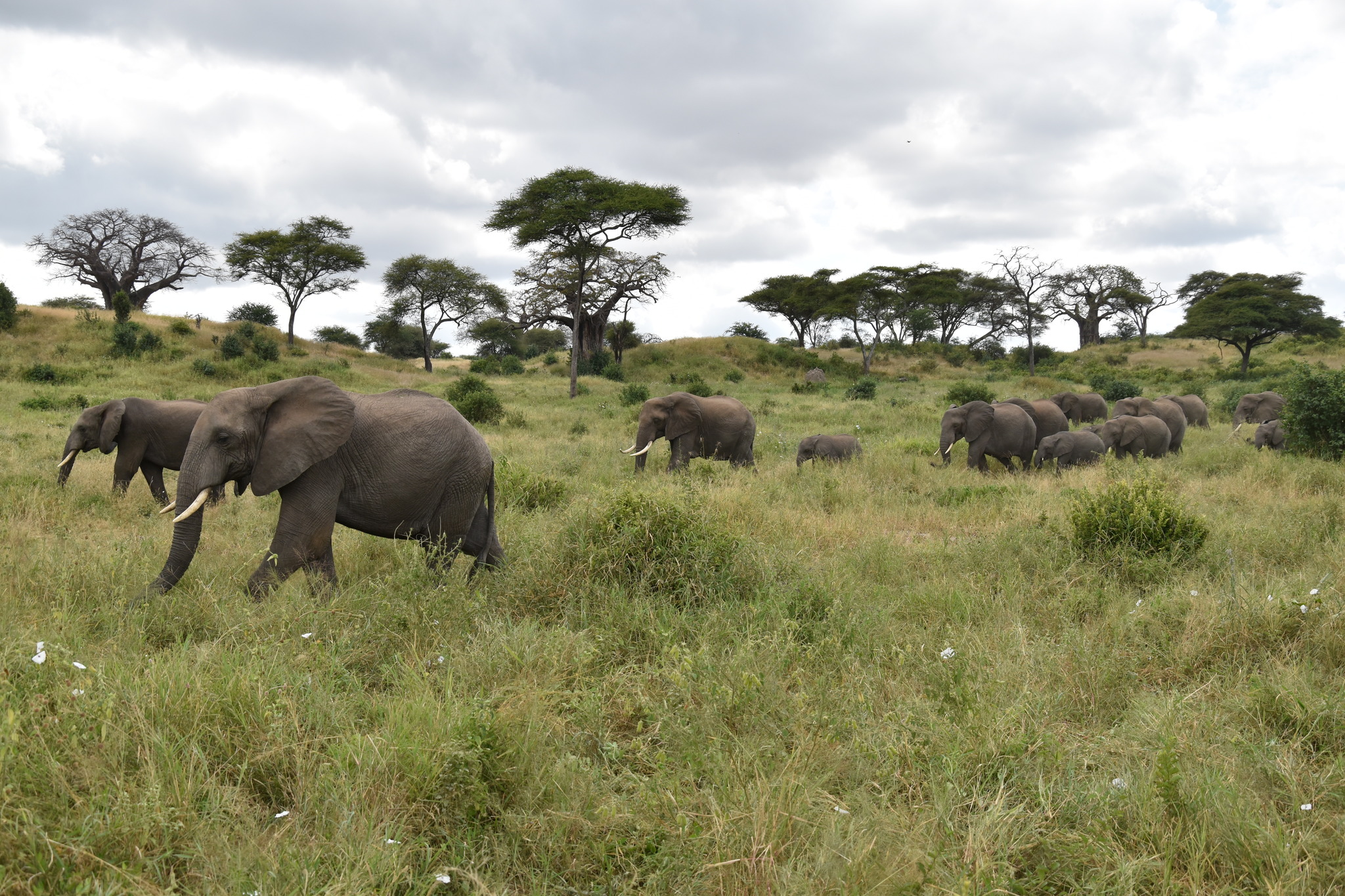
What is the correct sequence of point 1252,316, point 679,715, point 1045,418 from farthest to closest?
point 1252,316
point 1045,418
point 679,715

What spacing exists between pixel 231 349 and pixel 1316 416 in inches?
1322

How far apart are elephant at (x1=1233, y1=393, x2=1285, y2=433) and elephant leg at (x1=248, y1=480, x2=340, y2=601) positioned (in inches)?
840

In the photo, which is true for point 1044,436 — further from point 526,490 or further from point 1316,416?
point 526,490

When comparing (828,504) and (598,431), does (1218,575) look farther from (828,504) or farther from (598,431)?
(598,431)

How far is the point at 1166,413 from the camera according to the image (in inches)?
659

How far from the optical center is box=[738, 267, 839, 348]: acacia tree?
48.6 m

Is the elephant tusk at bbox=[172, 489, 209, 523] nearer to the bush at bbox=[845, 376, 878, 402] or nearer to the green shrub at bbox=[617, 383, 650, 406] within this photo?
the green shrub at bbox=[617, 383, 650, 406]

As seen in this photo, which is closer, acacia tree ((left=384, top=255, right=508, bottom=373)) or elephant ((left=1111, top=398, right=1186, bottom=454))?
elephant ((left=1111, top=398, right=1186, bottom=454))

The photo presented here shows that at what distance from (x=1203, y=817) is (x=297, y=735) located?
3.52 metres

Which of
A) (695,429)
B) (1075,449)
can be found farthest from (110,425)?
(1075,449)

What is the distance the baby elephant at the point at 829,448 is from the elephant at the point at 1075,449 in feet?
10.7

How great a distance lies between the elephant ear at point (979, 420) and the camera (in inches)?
559

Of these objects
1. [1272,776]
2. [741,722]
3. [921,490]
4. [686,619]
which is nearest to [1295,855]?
[1272,776]

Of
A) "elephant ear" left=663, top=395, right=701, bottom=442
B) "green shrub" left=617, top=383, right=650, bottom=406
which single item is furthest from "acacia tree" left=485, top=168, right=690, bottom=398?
"elephant ear" left=663, top=395, right=701, bottom=442
